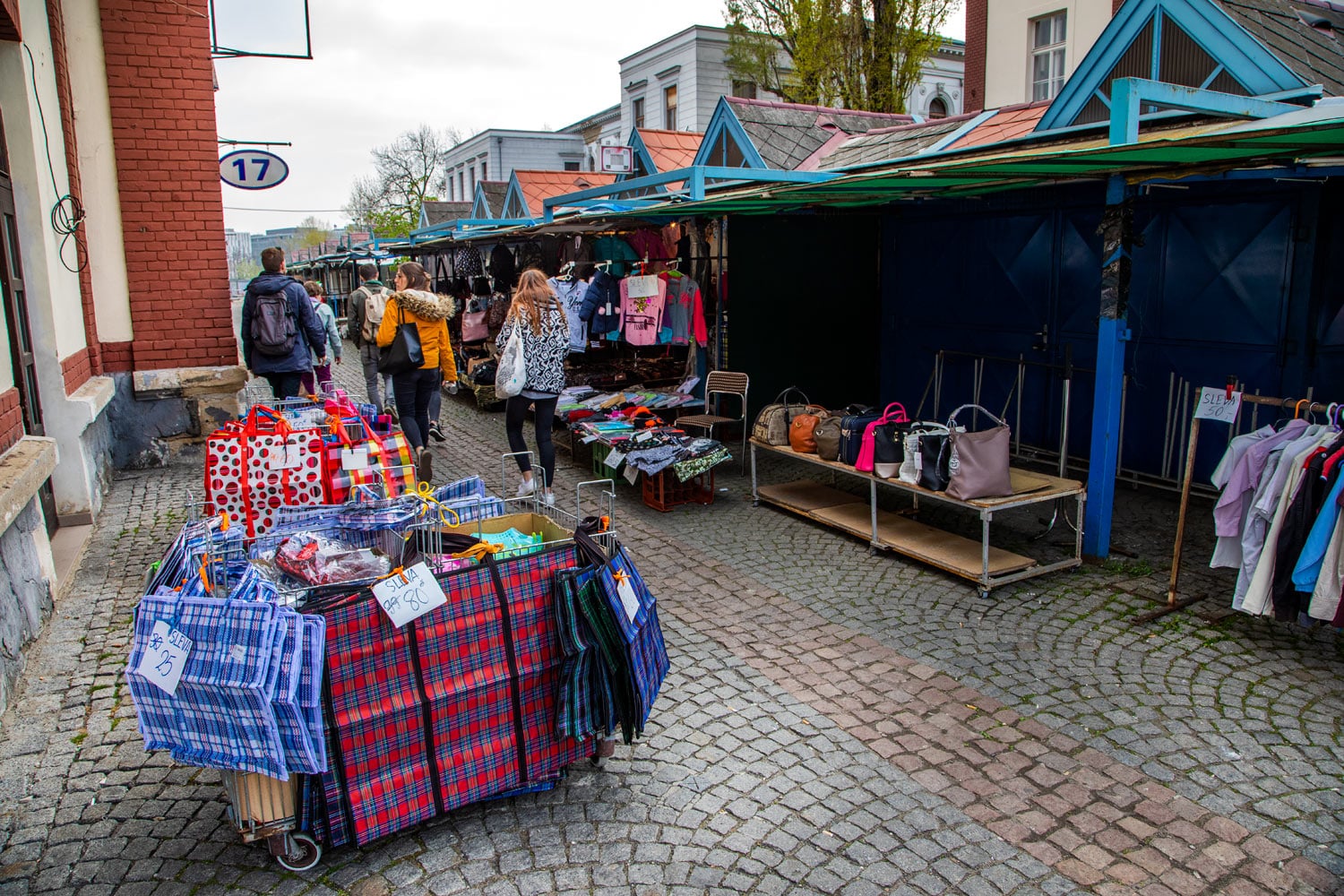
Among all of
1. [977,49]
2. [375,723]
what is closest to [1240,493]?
[375,723]

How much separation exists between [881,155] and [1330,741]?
7.65 metres

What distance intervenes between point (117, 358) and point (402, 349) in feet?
10.0

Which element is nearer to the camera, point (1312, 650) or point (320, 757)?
point (320, 757)

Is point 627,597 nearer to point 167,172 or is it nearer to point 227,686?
point 227,686

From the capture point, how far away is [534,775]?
11.3 ft

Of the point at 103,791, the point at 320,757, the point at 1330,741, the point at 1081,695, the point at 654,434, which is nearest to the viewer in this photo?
the point at 320,757

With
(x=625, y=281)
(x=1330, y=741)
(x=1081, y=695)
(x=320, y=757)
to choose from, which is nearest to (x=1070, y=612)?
(x=1081, y=695)

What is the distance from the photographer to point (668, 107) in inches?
1334

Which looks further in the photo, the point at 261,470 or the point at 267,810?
the point at 261,470

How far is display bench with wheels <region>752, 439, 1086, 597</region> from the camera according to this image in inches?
221

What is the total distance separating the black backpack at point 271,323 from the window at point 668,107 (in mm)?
27728

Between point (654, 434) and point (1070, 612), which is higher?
point (654, 434)

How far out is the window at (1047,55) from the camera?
18.5m

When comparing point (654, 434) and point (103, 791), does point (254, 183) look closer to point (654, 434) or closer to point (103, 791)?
point (654, 434)
